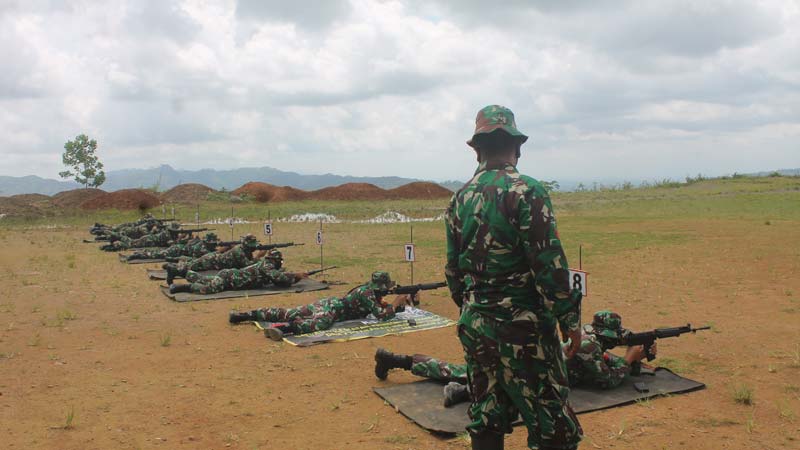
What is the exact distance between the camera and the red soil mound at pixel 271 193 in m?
51.0

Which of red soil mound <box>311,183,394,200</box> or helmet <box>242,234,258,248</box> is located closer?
helmet <box>242,234,258,248</box>

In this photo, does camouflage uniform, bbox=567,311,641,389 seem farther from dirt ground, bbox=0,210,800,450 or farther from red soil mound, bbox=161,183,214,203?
red soil mound, bbox=161,183,214,203

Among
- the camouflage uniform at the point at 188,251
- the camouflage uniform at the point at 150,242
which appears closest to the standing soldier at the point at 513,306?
the camouflage uniform at the point at 188,251

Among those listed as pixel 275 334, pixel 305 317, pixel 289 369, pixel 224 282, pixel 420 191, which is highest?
pixel 420 191

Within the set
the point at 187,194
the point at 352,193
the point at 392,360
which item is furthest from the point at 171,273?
the point at 352,193

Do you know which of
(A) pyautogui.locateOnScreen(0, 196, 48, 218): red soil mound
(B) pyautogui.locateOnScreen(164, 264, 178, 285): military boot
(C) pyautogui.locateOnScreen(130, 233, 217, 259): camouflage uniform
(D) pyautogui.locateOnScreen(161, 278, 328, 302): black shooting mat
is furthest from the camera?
(A) pyautogui.locateOnScreen(0, 196, 48, 218): red soil mound

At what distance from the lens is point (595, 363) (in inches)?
211

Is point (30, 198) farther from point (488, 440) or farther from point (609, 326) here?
point (488, 440)

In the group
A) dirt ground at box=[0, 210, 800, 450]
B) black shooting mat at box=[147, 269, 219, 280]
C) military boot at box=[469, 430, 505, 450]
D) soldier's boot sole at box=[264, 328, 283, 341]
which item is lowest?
dirt ground at box=[0, 210, 800, 450]

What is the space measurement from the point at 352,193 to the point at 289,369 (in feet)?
157

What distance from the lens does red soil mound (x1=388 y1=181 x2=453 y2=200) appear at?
179 feet

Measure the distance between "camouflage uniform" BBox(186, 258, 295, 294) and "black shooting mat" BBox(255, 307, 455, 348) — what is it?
2.89 metres

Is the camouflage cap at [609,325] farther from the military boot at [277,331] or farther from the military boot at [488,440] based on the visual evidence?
the military boot at [277,331]

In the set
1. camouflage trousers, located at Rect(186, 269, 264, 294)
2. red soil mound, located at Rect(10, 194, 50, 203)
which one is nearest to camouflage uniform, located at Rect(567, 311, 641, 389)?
camouflage trousers, located at Rect(186, 269, 264, 294)
